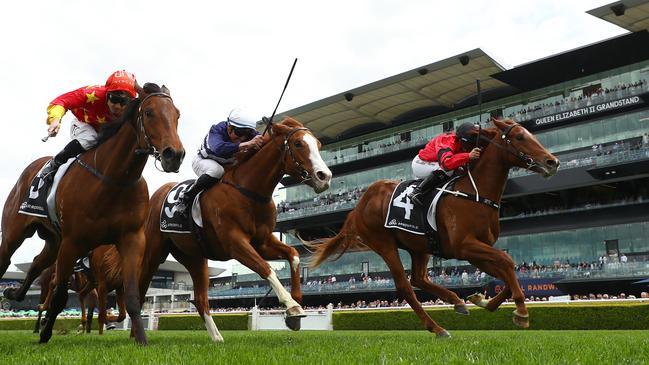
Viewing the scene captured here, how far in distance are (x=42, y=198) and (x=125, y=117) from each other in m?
1.53

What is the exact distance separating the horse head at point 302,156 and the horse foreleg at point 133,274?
1704 mm

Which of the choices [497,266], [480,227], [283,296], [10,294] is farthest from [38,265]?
[497,266]

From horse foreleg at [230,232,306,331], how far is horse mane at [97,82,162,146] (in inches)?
62.6

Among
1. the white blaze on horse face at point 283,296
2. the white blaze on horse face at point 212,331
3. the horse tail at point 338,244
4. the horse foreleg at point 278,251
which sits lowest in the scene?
the white blaze on horse face at point 212,331

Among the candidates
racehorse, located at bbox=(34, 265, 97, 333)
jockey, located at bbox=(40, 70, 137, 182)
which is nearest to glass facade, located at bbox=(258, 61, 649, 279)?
racehorse, located at bbox=(34, 265, 97, 333)

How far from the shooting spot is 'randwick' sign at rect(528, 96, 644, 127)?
3378 centimetres

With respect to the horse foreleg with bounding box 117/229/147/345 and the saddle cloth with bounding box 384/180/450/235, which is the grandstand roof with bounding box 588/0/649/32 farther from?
the horse foreleg with bounding box 117/229/147/345

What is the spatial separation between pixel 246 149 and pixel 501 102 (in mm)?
38495

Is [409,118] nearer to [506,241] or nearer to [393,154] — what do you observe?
[393,154]

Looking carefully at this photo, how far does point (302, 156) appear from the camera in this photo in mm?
5969

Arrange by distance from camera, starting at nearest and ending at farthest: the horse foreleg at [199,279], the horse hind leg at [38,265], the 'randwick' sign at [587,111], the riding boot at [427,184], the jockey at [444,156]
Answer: the horse hind leg at [38,265] < the horse foreleg at [199,279] < the jockey at [444,156] < the riding boot at [427,184] < the 'randwick' sign at [587,111]

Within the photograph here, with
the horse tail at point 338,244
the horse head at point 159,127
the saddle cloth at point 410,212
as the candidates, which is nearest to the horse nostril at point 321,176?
the horse head at point 159,127

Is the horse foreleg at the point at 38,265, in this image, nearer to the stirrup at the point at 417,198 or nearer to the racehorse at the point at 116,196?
the racehorse at the point at 116,196

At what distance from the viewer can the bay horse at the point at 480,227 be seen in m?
6.51
